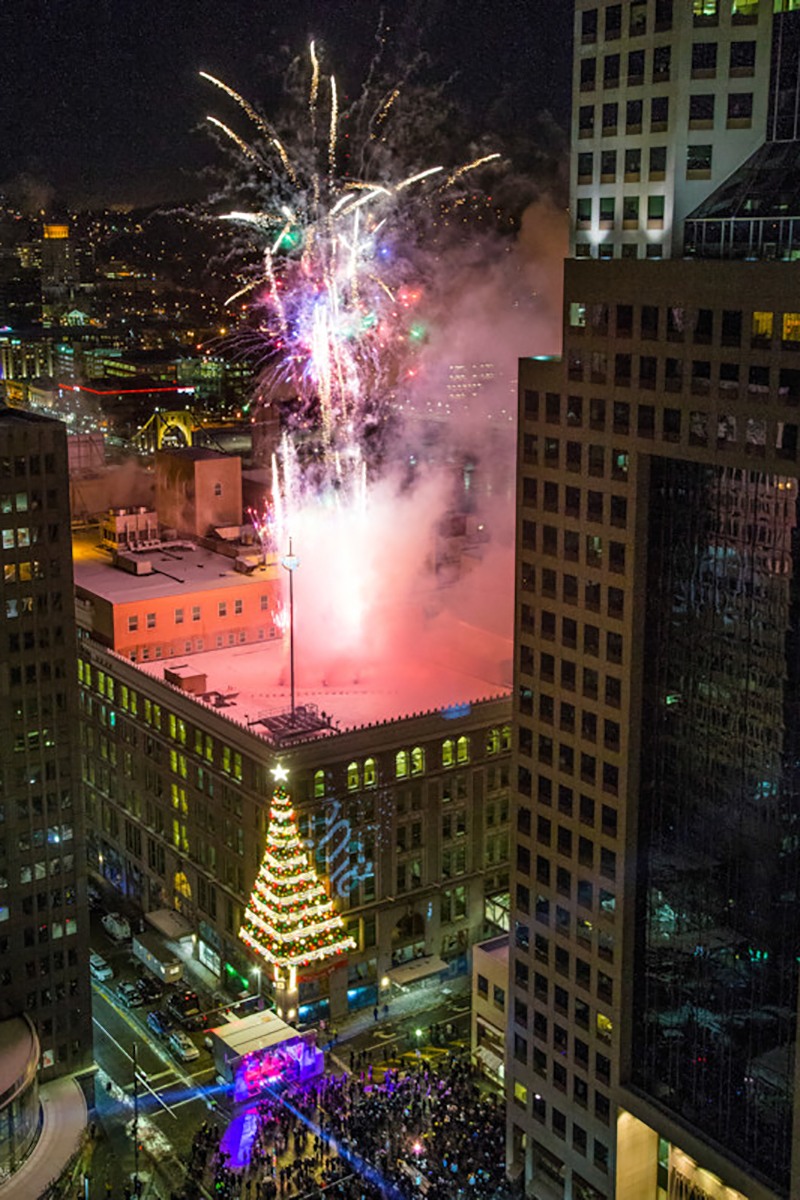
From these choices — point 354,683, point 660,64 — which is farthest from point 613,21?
point 354,683

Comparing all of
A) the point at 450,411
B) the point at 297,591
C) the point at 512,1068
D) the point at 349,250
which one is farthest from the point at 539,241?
the point at 512,1068

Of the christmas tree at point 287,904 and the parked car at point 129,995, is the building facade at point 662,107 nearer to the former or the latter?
the christmas tree at point 287,904

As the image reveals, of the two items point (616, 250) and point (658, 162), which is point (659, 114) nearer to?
point (658, 162)

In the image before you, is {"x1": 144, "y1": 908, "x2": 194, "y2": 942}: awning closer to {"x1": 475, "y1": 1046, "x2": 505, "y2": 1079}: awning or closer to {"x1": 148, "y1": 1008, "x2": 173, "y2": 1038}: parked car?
{"x1": 148, "y1": 1008, "x2": 173, "y2": 1038}: parked car

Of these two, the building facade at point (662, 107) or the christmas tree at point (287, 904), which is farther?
the christmas tree at point (287, 904)

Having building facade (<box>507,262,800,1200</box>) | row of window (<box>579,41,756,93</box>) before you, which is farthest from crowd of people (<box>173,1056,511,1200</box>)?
row of window (<box>579,41,756,93</box>)

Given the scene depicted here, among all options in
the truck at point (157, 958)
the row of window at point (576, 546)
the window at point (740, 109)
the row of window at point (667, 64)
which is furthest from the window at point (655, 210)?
the truck at point (157, 958)

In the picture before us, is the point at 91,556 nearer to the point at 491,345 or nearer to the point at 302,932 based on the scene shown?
the point at 491,345
